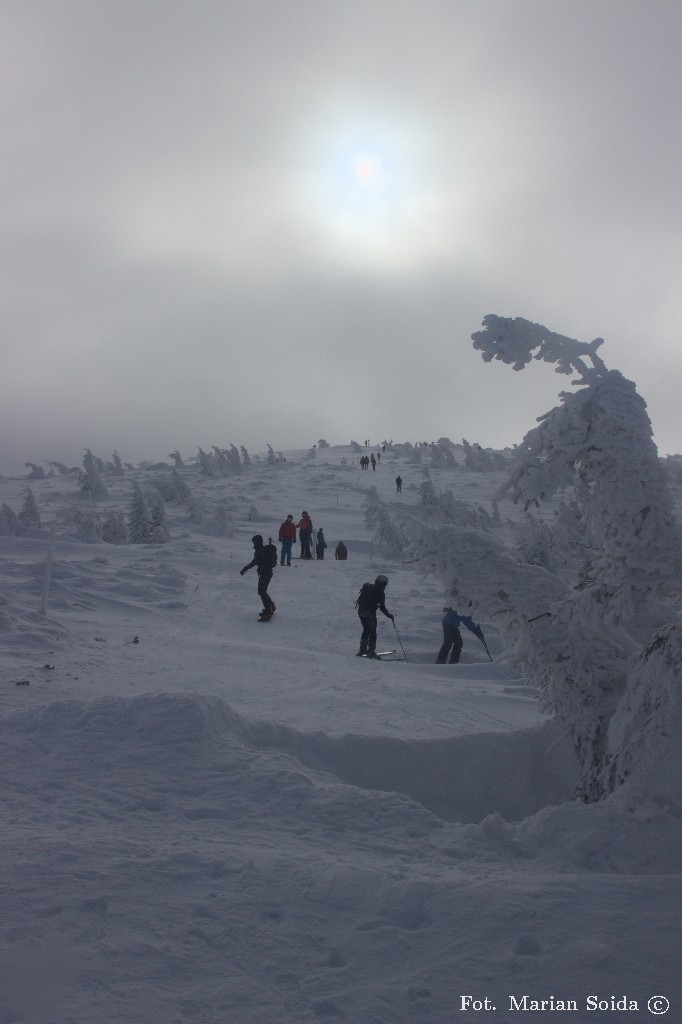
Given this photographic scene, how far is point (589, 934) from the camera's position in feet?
9.94

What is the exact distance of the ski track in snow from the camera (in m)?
2.66

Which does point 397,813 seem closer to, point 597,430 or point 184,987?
point 184,987

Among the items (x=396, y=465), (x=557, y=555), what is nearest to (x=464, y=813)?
(x=557, y=555)

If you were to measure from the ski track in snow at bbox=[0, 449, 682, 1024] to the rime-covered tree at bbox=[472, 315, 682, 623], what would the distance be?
1535 millimetres

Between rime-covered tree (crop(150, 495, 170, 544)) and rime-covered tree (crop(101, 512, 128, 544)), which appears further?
rime-covered tree (crop(101, 512, 128, 544))

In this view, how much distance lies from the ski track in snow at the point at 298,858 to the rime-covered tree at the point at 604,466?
1.54 m

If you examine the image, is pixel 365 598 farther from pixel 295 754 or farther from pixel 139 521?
pixel 139 521

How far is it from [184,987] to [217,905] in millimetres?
504

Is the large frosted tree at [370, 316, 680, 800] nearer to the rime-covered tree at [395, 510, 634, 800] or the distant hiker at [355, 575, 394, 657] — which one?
the rime-covered tree at [395, 510, 634, 800]

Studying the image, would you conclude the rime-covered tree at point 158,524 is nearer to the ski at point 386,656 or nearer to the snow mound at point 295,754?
the ski at point 386,656

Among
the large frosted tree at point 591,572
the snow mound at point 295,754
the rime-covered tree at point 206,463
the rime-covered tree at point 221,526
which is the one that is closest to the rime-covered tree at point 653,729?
the large frosted tree at point 591,572

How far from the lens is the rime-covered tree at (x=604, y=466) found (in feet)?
14.7

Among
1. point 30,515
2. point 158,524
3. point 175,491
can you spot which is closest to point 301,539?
point 158,524

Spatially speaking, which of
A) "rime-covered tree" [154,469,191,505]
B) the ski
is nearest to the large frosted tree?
the ski
